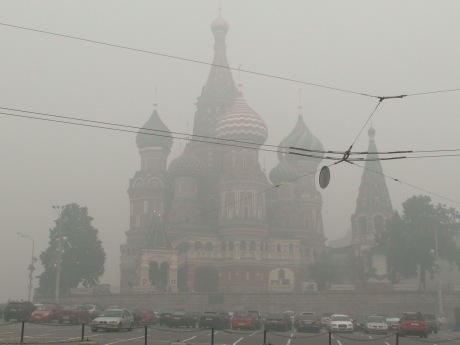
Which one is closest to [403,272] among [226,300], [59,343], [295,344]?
[226,300]

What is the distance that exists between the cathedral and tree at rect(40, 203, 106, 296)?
5731 millimetres

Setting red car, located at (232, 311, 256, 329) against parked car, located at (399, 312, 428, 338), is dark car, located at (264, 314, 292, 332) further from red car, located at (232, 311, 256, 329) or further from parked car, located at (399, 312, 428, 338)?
parked car, located at (399, 312, 428, 338)

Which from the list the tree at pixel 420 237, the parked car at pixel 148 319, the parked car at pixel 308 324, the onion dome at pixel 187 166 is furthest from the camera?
the onion dome at pixel 187 166

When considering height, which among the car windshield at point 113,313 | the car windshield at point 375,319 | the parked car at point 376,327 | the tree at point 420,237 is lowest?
the parked car at point 376,327

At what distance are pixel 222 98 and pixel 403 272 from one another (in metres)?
47.3

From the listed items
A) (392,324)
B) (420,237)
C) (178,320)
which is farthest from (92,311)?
(420,237)

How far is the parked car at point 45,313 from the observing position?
38.0 meters

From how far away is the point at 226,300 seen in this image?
229 feet

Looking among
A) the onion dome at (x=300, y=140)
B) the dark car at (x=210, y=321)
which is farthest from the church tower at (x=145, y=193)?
the dark car at (x=210, y=321)

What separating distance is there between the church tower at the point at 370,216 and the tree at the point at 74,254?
101ft

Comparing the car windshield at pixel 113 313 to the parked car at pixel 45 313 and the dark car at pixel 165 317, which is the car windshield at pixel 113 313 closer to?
the dark car at pixel 165 317

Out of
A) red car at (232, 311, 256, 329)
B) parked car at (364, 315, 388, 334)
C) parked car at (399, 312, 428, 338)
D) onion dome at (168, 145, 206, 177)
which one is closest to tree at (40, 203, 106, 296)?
onion dome at (168, 145, 206, 177)

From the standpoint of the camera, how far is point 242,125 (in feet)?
303

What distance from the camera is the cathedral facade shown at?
8025cm
